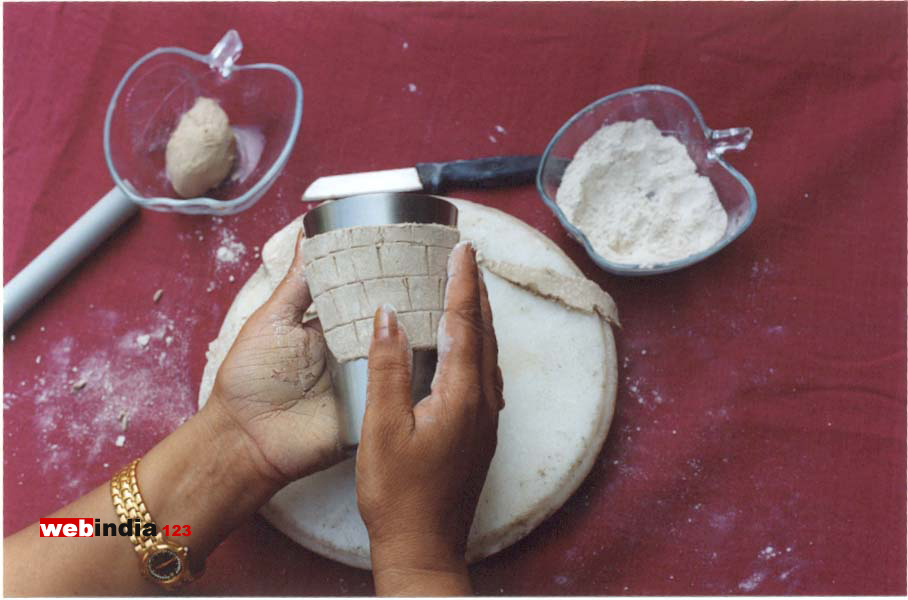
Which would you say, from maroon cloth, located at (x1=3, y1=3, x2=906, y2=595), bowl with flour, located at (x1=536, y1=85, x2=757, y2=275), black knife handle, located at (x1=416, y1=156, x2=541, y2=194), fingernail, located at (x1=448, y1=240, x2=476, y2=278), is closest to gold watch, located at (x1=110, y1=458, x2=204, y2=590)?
maroon cloth, located at (x1=3, y1=3, x2=906, y2=595)

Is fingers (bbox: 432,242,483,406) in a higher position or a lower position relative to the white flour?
higher

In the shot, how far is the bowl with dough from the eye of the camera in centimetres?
159

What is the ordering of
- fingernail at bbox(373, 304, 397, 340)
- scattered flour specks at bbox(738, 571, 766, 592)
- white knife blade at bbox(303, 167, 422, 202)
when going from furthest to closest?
white knife blade at bbox(303, 167, 422, 202) < scattered flour specks at bbox(738, 571, 766, 592) < fingernail at bbox(373, 304, 397, 340)

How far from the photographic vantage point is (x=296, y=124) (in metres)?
1.60

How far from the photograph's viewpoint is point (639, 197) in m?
1.51

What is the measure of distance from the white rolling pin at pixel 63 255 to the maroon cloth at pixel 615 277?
0.05 m

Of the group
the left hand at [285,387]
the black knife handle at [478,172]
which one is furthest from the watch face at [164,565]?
the black knife handle at [478,172]

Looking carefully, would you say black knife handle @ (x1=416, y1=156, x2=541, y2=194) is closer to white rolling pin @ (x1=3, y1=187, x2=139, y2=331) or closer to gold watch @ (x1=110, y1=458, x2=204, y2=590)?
white rolling pin @ (x1=3, y1=187, x2=139, y2=331)

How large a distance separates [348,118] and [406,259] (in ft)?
2.42

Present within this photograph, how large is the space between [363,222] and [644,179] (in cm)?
71

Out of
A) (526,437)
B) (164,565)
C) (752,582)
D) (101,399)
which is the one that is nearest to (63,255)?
(101,399)

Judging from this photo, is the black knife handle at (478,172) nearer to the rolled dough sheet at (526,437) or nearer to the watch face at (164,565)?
the rolled dough sheet at (526,437)

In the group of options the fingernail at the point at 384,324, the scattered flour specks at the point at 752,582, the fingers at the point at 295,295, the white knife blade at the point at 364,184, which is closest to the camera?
the fingernail at the point at 384,324

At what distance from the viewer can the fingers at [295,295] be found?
4.27 feet
